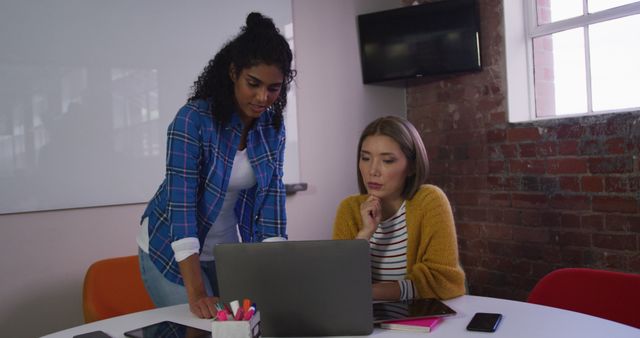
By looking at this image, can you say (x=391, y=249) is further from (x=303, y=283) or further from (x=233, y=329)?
(x=233, y=329)

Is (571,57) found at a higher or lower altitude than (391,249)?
higher

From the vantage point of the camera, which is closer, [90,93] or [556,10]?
[90,93]

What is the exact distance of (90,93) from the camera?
2.40 m

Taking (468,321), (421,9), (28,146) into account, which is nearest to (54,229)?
(28,146)

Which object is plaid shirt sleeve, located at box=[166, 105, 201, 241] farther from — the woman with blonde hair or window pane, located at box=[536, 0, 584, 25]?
window pane, located at box=[536, 0, 584, 25]

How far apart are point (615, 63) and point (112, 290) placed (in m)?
2.46

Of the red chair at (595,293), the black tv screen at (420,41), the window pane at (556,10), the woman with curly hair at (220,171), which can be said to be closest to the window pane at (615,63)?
the window pane at (556,10)

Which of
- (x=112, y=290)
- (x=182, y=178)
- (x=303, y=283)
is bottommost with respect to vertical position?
(x=112, y=290)

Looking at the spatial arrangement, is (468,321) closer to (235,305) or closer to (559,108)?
(235,305)

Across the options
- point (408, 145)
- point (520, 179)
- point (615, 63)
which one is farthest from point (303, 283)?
point (615, 63)

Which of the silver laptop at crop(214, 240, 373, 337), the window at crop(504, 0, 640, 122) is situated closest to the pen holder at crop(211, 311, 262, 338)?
the silver laptop at crop(214, 240, 373, 337)

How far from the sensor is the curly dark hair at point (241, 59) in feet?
4.82

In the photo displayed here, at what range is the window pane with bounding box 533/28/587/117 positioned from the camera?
2.78 m

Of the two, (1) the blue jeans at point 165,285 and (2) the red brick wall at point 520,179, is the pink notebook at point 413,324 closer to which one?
(1) the blue jeans at point 165,285
